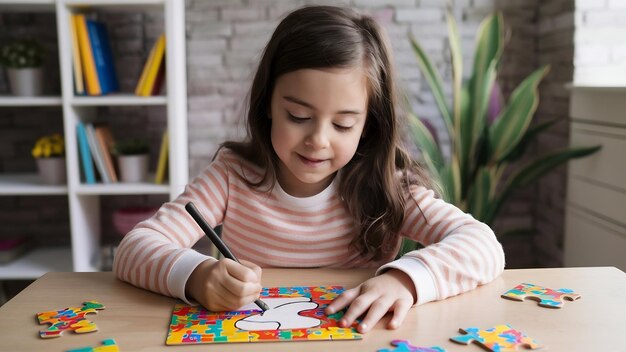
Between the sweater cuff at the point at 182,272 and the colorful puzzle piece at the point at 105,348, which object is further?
the sweater cuff at the point at 182,272

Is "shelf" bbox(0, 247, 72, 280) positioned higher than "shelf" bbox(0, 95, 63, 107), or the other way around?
"shelf" bbox(0, 95, 63, 107)

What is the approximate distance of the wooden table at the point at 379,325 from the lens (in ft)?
2.63

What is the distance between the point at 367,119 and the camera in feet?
4.33

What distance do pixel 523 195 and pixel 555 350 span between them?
2389 millimetres

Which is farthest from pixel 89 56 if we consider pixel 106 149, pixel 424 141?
pixel 424 141

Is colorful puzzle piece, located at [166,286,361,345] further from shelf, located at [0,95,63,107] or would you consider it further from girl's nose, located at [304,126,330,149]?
shelf, located at [0,95,63,107]

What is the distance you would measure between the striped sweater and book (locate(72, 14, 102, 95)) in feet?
4.50

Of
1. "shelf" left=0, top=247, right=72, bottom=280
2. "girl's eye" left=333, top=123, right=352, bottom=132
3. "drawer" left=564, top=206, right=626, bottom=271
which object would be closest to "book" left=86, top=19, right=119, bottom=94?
"shelf" left=0, top=247, right=72, bottom=280

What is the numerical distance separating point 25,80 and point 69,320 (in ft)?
6.59

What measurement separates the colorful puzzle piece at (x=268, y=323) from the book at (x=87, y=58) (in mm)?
1836

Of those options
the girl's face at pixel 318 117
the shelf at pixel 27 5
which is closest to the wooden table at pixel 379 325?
the girl's face at pixel 318 117

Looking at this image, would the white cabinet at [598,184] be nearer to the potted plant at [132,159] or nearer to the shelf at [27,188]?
the potted plant at [132,159]

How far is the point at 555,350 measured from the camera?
781 millimetres

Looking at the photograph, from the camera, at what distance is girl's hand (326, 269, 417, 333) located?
870 mm
